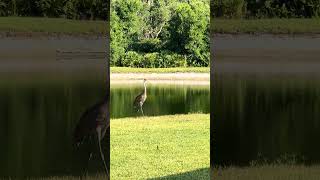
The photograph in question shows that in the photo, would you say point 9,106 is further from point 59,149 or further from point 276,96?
point 276,96

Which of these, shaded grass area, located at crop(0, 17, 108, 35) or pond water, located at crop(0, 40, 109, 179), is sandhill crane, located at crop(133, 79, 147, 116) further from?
shaded grass area, located at crop(0, 17, 108, 35)

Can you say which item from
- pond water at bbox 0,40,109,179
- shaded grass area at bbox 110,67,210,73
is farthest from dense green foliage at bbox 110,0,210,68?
pond water at bbox 0,40,109,179

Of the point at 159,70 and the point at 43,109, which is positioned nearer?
the point at 43,109

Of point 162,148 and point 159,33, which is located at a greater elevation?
point 159,33

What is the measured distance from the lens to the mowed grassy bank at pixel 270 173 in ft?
14.5

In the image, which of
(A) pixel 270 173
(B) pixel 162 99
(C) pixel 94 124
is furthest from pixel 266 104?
(C) pixel 94 124

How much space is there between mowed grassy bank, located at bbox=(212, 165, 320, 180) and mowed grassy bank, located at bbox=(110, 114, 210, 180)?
0.29 metres

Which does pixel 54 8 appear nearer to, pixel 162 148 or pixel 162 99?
pixel 162 99

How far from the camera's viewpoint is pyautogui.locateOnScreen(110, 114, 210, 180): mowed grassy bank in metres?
4.12

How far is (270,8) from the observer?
455 cm

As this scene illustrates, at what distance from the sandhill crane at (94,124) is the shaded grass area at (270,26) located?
118 cm

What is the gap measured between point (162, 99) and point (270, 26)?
3.87 ft

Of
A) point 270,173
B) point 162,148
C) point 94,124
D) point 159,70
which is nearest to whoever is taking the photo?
point 94,124

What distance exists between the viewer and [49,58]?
13.5 feet
